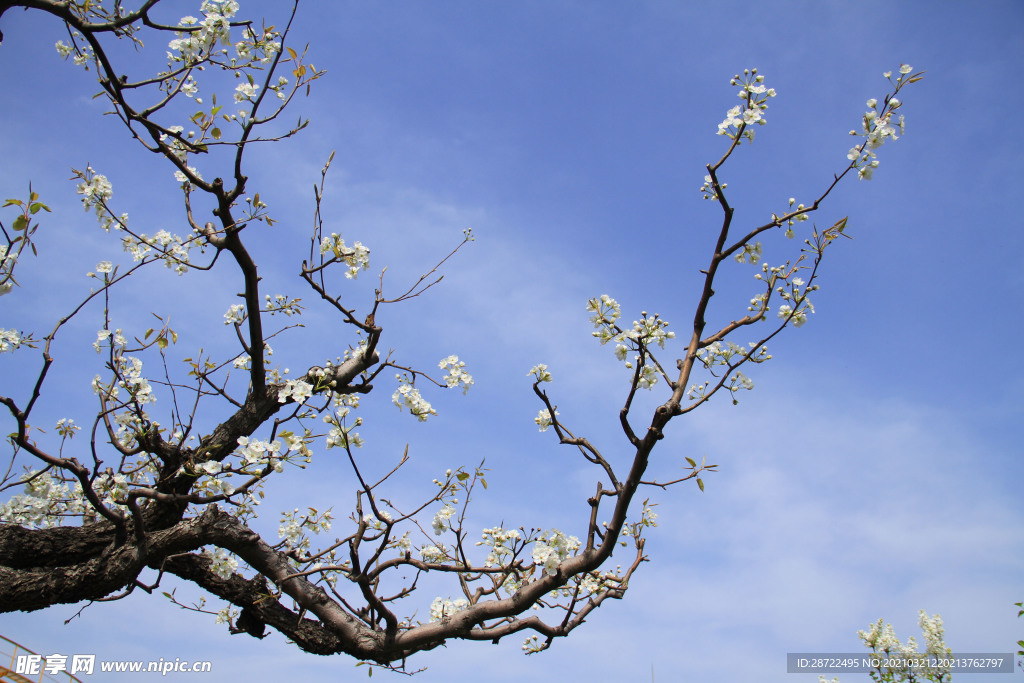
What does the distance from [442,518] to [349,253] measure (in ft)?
6.43

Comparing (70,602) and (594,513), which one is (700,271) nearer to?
(594,513)

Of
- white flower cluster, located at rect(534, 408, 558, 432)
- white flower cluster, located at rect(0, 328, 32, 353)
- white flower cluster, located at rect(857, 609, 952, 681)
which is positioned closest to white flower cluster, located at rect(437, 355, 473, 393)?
white flower cluster, located at rect(534, 408, 558, 432)

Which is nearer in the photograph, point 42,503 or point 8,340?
point 8,340

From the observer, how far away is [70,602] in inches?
155

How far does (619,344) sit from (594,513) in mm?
1035

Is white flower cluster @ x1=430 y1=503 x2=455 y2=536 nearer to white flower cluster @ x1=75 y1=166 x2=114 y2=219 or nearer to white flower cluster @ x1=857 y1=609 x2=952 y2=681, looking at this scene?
white flower cluster @ x1=75 y1=166 x2=114 y2=219

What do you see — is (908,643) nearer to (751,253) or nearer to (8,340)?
(751,253)

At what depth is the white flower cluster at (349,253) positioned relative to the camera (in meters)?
4.11

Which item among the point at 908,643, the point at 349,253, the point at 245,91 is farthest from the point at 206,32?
the point at 908,643

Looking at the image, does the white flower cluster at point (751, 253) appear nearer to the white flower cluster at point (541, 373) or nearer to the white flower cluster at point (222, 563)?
the white flower cluster at point (541, 373)

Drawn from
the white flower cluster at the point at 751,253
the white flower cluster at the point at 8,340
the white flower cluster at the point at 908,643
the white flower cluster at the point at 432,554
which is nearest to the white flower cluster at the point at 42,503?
the white flower cluster at the point at 8,340

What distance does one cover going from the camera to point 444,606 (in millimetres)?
4465

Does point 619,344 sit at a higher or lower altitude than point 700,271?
lower

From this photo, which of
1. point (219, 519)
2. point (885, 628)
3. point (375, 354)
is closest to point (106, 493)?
point (219, 519)
